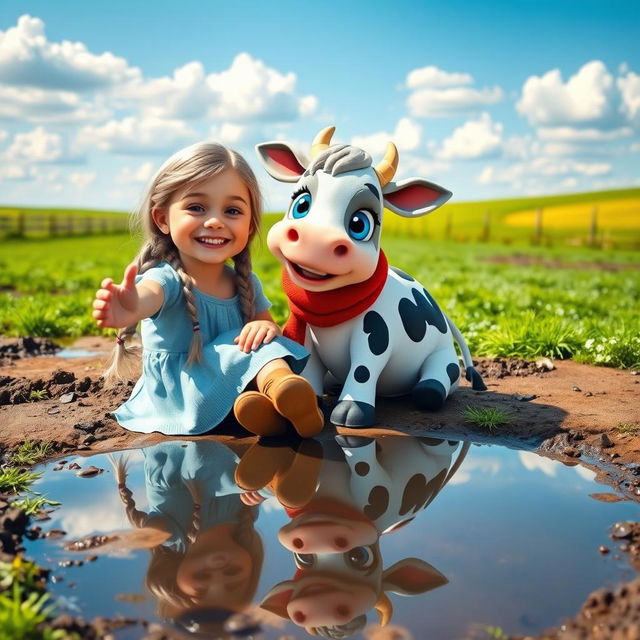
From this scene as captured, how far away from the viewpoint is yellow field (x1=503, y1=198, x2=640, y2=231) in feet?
143

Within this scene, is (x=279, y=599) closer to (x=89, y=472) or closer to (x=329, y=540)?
(x=329, y=540)

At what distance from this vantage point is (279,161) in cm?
425

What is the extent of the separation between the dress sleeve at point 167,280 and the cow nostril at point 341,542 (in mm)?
1752

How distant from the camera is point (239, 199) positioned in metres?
3.93

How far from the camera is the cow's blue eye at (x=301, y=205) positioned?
3.86 metres

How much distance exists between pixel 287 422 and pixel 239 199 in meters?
1.26

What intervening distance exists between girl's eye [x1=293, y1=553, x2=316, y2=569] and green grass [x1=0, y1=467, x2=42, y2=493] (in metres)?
1.35

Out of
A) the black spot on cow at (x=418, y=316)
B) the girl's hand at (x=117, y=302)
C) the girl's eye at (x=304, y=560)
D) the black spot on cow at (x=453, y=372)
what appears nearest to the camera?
the girl's eye at (x=304, y=560)

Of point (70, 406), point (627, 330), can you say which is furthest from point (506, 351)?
point (70, 406)

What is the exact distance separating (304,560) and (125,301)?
1.66m

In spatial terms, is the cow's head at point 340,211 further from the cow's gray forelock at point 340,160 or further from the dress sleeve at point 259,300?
the dress sleeve at point 259,300

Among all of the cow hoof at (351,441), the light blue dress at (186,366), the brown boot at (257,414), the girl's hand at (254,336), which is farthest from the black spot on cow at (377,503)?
the girl's hand at (254,336)

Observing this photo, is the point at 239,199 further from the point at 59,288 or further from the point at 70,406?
the point at 59,288

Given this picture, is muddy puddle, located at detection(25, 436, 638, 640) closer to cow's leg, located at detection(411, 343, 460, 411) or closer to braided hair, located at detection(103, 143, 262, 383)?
cow's leg, located at detection(411, 343, 460, 411)
